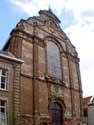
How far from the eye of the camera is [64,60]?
3041cm

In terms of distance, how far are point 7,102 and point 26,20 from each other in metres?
9.77

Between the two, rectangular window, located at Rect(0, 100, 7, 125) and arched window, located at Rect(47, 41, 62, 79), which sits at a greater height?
arched window, located at Rect(47, 41, 62, 79)

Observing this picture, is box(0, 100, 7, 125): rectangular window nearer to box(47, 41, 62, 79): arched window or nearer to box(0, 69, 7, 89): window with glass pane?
box(0, 69, 7, 89): window with glass pane

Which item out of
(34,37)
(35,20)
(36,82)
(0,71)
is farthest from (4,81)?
(35,20)

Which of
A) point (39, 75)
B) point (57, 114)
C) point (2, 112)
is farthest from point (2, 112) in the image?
point (57, 114)

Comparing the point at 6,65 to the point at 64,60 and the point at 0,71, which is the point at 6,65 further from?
the point at 64,60

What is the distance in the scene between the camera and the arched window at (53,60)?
2795 centimetres

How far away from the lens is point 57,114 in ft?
87.9

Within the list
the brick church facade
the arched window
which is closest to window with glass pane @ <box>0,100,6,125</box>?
the brick church facade

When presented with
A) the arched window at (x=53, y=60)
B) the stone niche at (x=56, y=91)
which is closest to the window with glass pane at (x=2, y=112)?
the stone niche at (x=56, y=91)

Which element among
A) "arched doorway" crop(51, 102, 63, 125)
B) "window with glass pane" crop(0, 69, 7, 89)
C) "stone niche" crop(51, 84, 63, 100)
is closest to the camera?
"window with glass pane" crop(0, 69, 7, 89)

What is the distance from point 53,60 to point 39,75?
3.33 meters

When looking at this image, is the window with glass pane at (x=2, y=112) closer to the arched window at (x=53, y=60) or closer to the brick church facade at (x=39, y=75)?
the brick church facade at (x=39, y=75)

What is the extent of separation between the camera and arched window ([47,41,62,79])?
28.0 meters
